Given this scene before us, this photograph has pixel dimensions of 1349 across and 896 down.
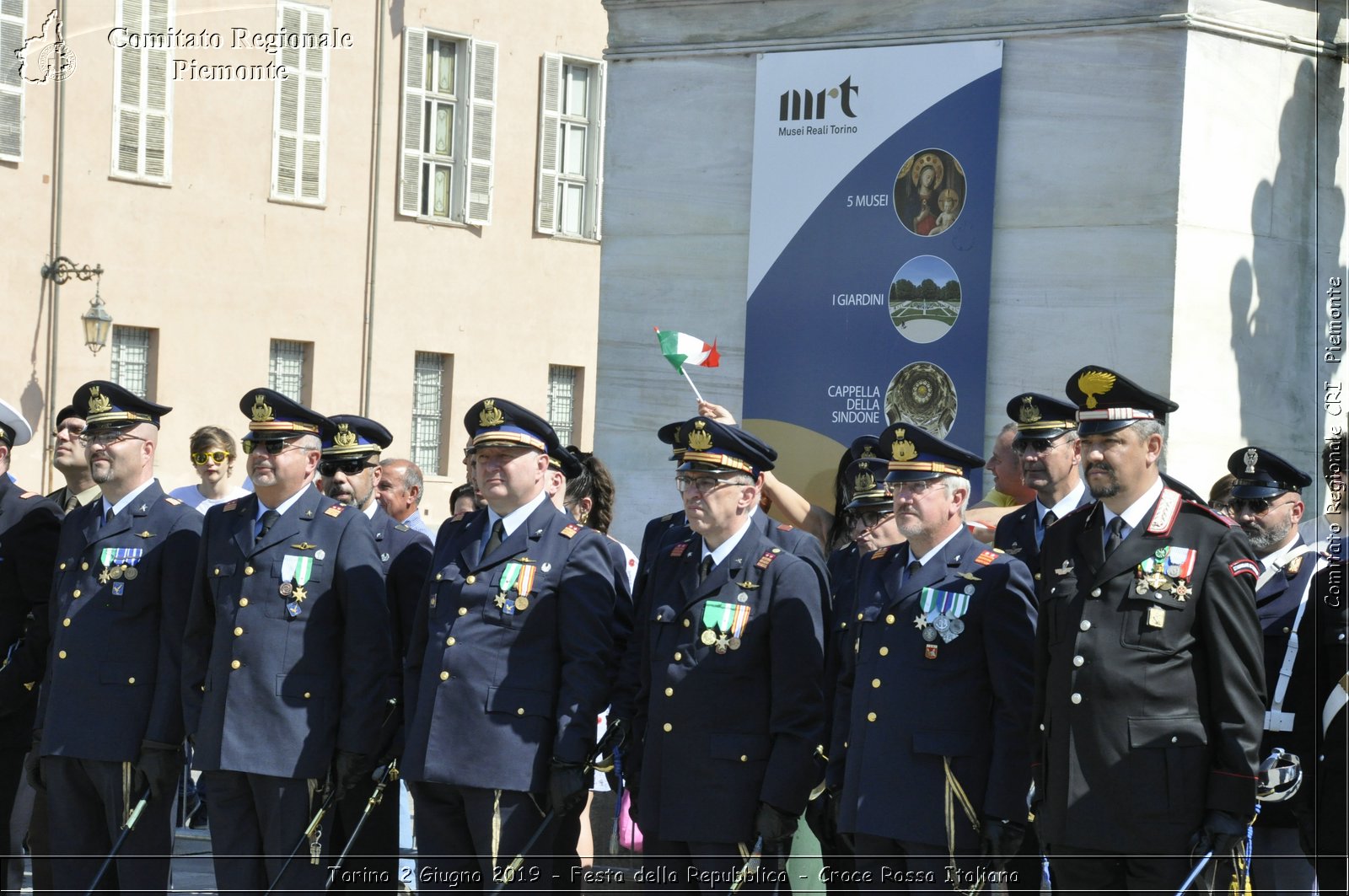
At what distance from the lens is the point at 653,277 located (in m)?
10.3

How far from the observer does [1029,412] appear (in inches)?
274

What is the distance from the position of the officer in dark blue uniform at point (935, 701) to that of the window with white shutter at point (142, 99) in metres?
17.5

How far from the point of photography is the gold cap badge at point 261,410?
6.96 metres

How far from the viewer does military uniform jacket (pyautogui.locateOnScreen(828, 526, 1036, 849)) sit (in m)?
5.77

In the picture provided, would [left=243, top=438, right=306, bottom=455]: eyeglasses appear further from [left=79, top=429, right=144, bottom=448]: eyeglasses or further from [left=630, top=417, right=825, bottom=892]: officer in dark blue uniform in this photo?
[left=630, top=417, right=825, bottom=892]: officer in dark blue uniform

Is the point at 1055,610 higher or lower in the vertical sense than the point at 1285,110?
lower

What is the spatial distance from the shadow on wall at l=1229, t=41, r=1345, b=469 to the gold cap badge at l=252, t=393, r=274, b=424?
4.44 m

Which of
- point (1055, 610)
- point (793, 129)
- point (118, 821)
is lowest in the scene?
point (118, 821)

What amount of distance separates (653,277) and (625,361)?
483 millimetres

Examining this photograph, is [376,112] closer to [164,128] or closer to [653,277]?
[164,128]

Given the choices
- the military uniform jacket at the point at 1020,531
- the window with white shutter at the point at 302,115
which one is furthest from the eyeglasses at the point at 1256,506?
the window with white shutter at the point at 302,115

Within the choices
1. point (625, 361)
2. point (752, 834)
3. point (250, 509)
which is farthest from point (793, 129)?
point (752, 834)

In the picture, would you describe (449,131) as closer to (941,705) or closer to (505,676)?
(505,676)

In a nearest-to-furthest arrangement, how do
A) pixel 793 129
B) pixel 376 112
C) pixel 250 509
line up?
pixel 250 509 → pixel 793 129 → pixel 376 112
